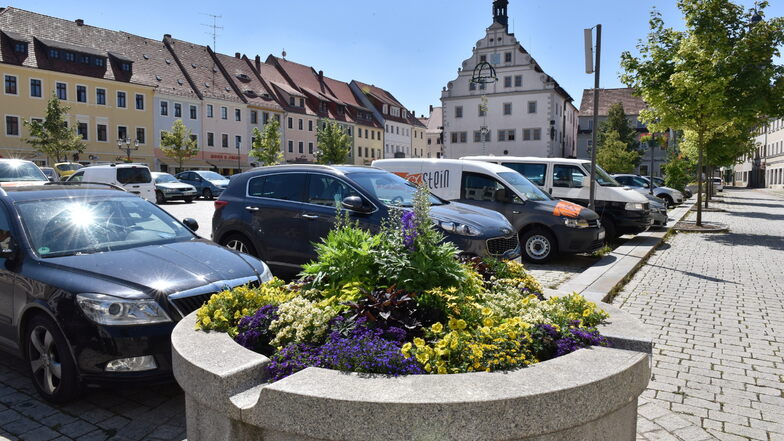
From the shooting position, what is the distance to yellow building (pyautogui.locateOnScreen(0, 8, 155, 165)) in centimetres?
4250

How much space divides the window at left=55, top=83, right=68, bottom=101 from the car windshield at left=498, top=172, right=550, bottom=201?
43870 mm

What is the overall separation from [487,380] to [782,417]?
2667 mm

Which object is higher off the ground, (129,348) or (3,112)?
(3,112)

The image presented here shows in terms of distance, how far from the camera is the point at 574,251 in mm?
10547

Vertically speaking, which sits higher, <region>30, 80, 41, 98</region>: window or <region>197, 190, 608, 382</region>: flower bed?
<region>30, 80, 41, 98</region>: window

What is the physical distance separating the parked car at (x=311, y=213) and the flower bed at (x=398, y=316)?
356cm

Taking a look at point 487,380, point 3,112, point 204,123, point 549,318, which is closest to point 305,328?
point 487,380

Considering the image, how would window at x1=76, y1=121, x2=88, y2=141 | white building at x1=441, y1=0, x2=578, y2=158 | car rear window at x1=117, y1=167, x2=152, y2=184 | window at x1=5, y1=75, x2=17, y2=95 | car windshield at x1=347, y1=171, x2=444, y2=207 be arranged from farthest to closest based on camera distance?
white building at x1=441, y1=0, x2=578, y2=158 → window at x1=76, y1=121, x2=88, y2=141 → window at x1=5, y1=75, x2=17, y2=95 → car rear window at x1=117, y1=167, x2=152, y2=184 → car windshield at x1=347, y1=171, x2=444, y2=207

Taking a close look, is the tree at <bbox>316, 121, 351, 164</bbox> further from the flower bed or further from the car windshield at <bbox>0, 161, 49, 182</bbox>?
the flower bed

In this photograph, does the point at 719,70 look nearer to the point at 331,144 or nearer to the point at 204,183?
the point at 204,183

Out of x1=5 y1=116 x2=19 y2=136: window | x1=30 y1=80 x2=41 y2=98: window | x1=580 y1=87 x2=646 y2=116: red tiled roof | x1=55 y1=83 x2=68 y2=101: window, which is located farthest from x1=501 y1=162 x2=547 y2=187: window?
x1=580 y1=87 x2=646 y2=116: red tiled roof

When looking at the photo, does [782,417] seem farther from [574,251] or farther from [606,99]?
[606,99]

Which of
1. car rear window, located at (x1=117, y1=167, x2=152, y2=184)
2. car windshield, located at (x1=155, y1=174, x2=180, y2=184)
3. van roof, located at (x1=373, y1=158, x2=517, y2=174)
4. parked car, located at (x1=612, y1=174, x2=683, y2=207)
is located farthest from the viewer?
car windshield, located at (x1=155, y1=174, x2=180, y2=184)

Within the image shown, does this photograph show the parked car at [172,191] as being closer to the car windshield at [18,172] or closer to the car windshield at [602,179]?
the car windshield at [18,172]
